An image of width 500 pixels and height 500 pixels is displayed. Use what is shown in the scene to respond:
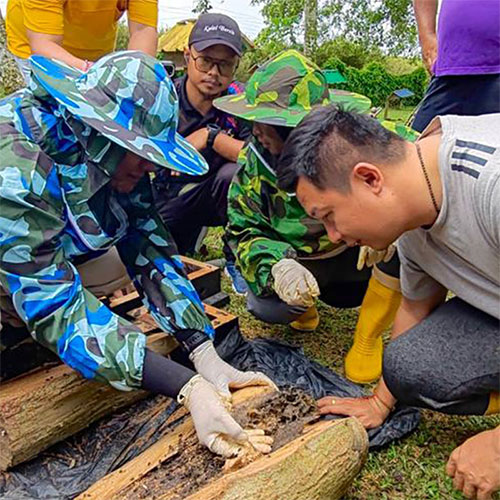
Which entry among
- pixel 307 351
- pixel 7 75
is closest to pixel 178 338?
pixel 307 351

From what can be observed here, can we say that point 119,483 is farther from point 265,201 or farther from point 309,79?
point 309,79

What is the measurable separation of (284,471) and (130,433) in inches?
25.5

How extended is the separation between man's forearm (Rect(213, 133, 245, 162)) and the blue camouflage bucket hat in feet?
4.07

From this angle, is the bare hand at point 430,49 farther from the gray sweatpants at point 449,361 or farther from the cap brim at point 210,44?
the gray sweatpants at point 449,361

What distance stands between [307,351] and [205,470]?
1.00 m

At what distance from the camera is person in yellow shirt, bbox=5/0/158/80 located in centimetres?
220

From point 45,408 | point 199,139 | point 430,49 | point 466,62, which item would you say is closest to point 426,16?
point 430,49

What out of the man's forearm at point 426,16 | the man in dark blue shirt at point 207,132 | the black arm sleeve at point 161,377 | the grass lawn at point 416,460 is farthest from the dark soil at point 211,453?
the man's forearm at point 426,16

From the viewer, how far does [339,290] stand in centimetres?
241

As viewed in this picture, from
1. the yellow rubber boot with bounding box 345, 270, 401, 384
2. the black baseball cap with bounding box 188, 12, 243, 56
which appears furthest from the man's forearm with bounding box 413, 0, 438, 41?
the yellow rubber boot with bounding box 345, 270, 401, 384

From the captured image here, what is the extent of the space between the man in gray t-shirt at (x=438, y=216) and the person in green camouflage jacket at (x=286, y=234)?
1.25ft

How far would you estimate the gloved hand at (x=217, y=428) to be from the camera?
1385 millimetres

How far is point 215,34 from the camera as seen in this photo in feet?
8.56

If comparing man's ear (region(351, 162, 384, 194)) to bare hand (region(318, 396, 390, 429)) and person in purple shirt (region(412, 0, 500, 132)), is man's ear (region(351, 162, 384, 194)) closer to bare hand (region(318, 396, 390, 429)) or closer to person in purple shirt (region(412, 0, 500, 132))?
bare hand (region(318, 396, 390, 429))
